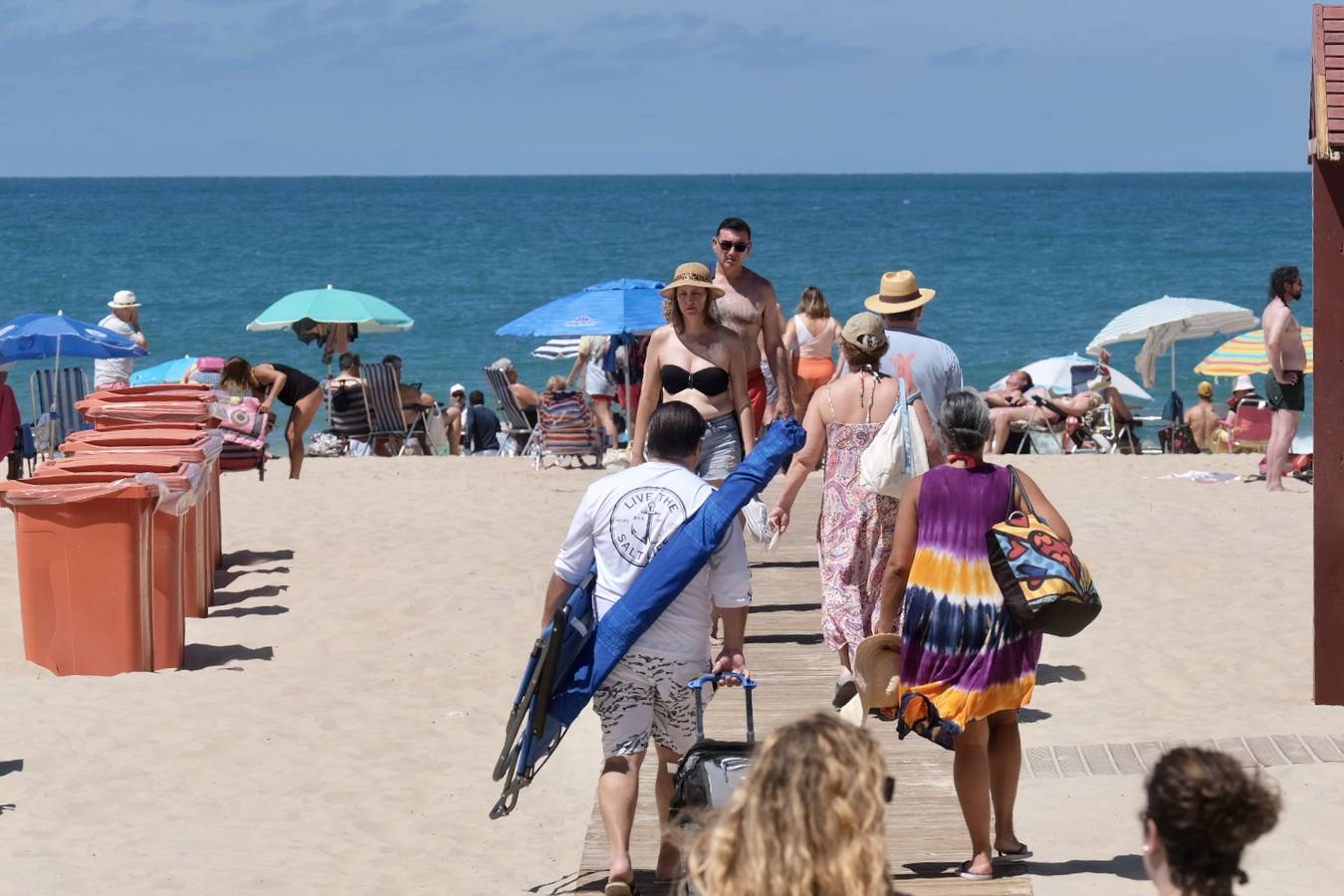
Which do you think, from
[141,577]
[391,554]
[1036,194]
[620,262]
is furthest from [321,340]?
[1036,194]

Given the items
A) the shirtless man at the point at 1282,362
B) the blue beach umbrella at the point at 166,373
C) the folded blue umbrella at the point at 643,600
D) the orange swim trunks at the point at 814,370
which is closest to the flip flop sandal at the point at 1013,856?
the folded blue umbrella at the point at 643,600

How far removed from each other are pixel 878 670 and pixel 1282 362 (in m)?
7.60

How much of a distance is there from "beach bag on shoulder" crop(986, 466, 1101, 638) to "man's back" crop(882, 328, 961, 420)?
1.85m

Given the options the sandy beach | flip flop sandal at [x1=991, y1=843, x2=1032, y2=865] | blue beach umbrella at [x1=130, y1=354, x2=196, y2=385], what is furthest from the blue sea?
flip flop sandal at [x1=991, y1=843, x2=1032, y2=865]

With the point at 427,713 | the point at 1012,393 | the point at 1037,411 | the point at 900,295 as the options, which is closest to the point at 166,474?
the point at 427,713

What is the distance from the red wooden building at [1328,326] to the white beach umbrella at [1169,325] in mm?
12778

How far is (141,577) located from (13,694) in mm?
728

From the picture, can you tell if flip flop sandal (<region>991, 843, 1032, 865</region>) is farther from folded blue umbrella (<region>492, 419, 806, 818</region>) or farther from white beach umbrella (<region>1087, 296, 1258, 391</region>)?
white beach umbrella (<region>1087, 296, 1258, 391</region>)

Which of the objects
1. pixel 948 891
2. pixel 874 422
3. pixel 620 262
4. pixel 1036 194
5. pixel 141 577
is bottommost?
pixel 948 891

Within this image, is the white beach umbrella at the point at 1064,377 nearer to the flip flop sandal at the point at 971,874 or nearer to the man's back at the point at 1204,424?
the man's back at the point at 1204,424

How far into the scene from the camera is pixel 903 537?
16.5 ft

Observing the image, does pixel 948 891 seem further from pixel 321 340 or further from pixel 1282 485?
pixel 321 340

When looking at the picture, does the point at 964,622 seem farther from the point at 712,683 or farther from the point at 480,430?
the point at 480,430

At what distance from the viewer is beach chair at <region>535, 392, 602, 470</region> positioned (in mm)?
14992
